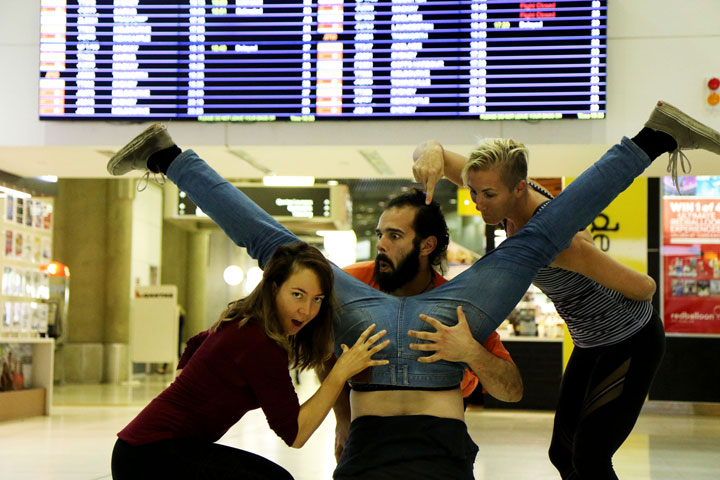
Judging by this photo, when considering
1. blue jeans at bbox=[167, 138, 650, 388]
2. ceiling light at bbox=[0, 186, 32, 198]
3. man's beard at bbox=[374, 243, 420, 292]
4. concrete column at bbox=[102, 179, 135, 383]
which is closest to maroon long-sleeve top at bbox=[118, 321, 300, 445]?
blue jeans at bbox=[167, 138, 650, 388]

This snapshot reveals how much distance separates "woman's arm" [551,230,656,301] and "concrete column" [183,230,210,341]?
17881mm

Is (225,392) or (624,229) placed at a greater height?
(624,229)

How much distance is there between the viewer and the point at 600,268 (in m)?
2.49

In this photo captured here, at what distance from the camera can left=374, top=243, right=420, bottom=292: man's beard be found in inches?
94.0

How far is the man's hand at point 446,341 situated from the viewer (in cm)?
206

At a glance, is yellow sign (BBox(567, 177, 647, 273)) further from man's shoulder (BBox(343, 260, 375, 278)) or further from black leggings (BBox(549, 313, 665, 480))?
man's shoulder (BBox(343, 260, 375, 278))

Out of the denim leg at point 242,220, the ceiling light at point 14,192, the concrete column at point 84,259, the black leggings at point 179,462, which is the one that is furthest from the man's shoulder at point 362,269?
the concrete column at point 84,259

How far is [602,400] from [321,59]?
366 cm

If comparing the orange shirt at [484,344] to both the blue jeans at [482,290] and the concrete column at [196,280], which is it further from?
the concrete column at [196,280]

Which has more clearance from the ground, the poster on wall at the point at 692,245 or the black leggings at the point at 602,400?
the poster on wall at the point at 692,245

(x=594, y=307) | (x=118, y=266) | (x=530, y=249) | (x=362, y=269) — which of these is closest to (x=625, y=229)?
(x=594, y=307)

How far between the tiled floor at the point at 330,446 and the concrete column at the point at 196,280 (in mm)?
10777

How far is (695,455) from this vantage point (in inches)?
227

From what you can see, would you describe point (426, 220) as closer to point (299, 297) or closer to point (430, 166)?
point (430, 166)
